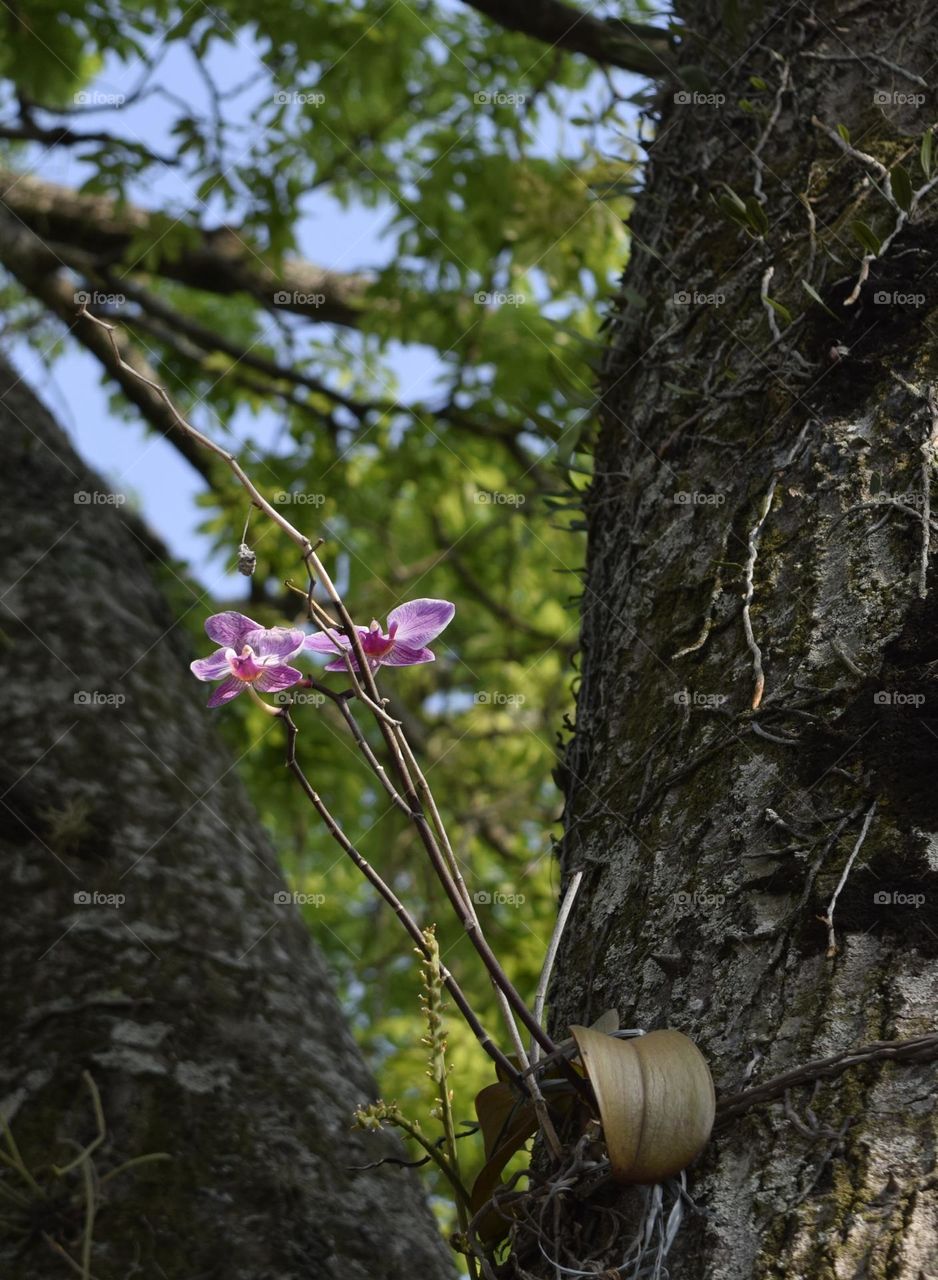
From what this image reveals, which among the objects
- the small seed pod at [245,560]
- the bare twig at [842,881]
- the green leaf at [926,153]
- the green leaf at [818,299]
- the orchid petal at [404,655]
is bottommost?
the bare twig at [842,881]

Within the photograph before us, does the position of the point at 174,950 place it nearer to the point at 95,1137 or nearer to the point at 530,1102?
the point at 95,1137

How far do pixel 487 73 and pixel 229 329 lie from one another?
231 cm

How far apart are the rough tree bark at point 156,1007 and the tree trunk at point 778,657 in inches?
20.9

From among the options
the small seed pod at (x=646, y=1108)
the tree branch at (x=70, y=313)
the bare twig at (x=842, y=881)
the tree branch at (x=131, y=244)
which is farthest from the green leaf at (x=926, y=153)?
the tree branch at (x=131, y=244)

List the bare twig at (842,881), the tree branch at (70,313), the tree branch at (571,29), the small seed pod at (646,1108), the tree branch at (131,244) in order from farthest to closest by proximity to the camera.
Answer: the tree branch at (131,244), the tree branch at (70,313), the tree branch at (571,29), the bare twig at (842,881), the small seed pod at (646,1108)

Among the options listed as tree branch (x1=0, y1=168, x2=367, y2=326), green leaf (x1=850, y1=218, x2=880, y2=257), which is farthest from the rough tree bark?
tree branch (x1=0, y1=168, x2=367, y2=326)

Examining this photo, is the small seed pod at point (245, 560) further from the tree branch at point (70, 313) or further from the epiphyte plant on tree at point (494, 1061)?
the tree branch at point (70, 313)

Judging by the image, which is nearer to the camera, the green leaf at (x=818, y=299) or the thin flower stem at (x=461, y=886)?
the thin flower stem at (x=461, y=886)

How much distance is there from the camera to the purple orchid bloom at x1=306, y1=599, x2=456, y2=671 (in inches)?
42.9

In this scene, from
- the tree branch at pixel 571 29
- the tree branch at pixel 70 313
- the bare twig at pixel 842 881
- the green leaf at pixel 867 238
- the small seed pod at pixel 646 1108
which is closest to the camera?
the small seed pod at pixel 646 1108

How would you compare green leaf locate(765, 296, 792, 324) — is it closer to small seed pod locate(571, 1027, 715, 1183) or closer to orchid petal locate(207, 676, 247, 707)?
orchid petal locate(207, 676, 247, 707)

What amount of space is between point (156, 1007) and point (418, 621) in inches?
33.7

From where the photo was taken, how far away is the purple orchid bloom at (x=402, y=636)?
109 centimetres

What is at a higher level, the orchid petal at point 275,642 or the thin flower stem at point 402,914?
the orchid petal at point 275,642
